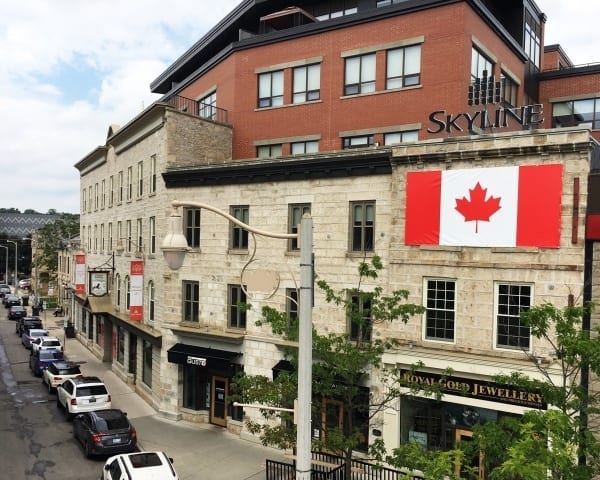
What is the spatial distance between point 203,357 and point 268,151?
11.9m

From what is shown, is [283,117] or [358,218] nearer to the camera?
[358,218]

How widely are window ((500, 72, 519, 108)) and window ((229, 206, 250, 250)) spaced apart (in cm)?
1502

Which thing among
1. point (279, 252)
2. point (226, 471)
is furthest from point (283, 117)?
point (226, 471)

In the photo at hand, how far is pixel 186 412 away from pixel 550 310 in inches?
725

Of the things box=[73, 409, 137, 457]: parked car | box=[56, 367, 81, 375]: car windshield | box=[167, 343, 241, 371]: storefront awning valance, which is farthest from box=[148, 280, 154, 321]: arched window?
box=[73, 409, 137, 457]: parked car

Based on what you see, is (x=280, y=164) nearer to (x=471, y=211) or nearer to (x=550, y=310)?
(x=471, y=211)

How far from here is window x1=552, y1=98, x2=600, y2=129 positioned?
1278 inches

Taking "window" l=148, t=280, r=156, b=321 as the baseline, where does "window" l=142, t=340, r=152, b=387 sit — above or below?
below

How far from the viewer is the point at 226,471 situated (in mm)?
18781

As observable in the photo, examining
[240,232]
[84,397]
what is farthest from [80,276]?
[240,232]

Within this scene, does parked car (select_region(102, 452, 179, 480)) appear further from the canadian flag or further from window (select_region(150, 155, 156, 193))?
window (select_region(150, 155, 156, 193))

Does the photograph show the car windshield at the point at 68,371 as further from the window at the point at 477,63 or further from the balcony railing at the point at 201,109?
the window at the point at 477,63

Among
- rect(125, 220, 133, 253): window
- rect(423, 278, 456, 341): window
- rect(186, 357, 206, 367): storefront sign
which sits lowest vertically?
rect(186, 357, 206, 367): storefront sign

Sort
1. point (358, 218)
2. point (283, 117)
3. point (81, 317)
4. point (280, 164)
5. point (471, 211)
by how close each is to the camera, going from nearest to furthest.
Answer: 1. point (471, 211)
2. point (358, 218)
3. point (280, 164)
4. point (283, 117)
5. point (81, 317)
